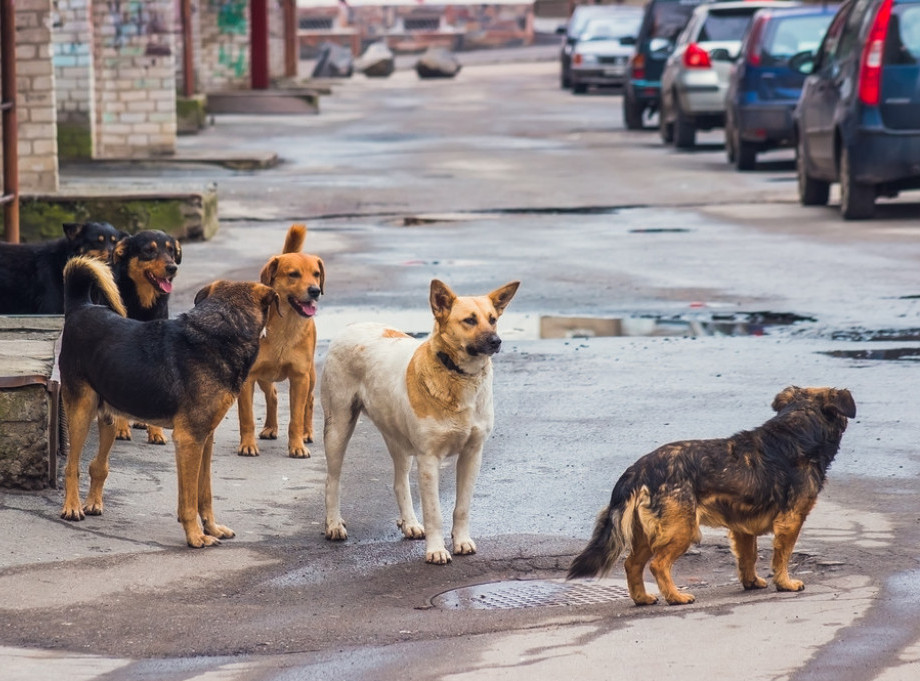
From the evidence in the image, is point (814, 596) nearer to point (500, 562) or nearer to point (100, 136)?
point (500, 562)

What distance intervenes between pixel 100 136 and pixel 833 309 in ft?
48.2

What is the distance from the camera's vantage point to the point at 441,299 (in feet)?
22.0

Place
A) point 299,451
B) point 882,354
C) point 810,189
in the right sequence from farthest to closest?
point 810,189
point 882,354
point 299,451

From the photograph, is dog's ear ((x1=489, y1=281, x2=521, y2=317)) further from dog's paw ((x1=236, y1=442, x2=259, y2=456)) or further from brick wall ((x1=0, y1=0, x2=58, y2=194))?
brick wall ((x1=0, y1=0, x2=58, y2=194))

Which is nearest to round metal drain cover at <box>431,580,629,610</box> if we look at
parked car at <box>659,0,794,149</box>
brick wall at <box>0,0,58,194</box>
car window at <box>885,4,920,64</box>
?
car window at <box>885,4,920,64</box>

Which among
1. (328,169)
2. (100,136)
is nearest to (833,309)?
(328,169)

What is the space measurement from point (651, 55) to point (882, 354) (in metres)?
21.2

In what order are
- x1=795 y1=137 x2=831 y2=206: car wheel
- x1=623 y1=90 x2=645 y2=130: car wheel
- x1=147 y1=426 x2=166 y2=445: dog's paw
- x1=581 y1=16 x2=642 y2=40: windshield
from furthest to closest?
1. x1=581 y1=16 x2=642 y2=40: windshield
2. x1=623 y1=90 x2=645 y2=130: car wheel
3. x1=795 y1=137 x2=831 y2=206: car wheel
4. x1=147 y1=426 x2=166 y2=445: dog's paw

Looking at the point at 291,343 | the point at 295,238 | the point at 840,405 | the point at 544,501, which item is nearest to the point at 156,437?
the point at 291,343

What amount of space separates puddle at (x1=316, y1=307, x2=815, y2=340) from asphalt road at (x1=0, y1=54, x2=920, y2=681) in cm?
4

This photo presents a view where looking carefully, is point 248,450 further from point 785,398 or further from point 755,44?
point 755,44

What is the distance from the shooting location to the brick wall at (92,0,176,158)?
2528 centimetres

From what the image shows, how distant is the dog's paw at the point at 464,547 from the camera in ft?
22.6

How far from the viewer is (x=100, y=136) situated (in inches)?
961
